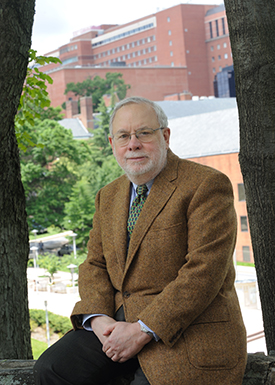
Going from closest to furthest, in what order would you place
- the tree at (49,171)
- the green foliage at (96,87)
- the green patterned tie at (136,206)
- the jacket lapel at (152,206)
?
the jacket lapel at (152,206) < the green patterned tie at (136,206) < the tree at (49,171) < the green foliage at (96,87)

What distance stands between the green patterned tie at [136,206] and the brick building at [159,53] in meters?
64.9

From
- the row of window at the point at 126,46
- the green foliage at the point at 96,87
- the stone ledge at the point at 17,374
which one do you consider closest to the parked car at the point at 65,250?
the stone ledge at the point at 17,374

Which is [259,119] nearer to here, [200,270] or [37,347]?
[200,270]

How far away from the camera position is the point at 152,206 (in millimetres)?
2688

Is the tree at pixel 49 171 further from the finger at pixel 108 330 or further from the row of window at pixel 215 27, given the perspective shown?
the row of window at pixel 215 27

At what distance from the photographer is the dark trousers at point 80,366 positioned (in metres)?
2.52

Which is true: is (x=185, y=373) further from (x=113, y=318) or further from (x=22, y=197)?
(x=22, y=197)

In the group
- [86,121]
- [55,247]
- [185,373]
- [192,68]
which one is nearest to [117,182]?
[185,373]

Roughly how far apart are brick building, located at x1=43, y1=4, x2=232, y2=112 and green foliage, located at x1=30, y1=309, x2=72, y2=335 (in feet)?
166

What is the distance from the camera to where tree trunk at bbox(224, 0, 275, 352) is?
2.92m

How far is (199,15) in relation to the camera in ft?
295

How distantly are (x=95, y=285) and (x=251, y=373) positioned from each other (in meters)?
0.91

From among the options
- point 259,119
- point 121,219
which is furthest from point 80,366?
point 259,119

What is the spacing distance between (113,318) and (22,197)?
1336 mm
